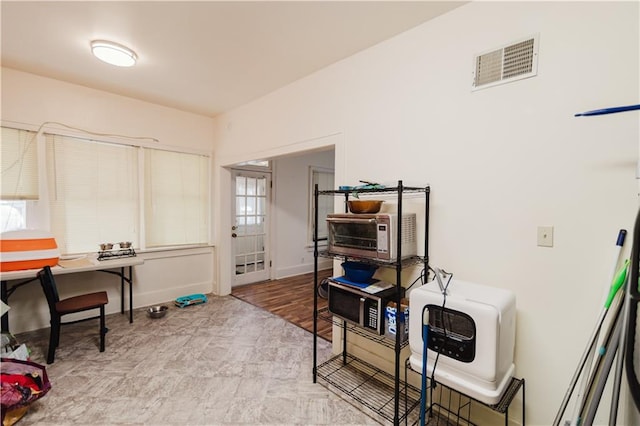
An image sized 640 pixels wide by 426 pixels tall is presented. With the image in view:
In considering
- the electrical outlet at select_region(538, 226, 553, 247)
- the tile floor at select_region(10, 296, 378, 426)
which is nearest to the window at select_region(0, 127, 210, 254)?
the tile floor at select_region(10, 296, 378, 426)

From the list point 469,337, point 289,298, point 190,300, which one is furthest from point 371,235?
point 190,300

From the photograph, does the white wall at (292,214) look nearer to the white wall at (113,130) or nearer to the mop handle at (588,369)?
the white wall at (113,130)

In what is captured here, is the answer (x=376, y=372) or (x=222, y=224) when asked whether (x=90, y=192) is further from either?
(x=376, y=372)

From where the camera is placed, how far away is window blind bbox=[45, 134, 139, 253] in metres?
3.21

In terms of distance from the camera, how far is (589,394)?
4.36 feet

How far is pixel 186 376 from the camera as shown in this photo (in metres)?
2.34

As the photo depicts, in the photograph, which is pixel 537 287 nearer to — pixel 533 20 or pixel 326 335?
pixel 533 20

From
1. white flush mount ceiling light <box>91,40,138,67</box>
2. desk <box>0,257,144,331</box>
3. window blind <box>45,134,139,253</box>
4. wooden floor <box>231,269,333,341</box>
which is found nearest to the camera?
white flush mount ceiling light <box>91,40,138,67</box>

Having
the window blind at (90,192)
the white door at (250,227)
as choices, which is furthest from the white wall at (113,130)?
the white door at (250,227)

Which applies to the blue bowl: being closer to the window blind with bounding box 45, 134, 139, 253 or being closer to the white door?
the white door

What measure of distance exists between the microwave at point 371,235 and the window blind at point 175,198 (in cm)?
287

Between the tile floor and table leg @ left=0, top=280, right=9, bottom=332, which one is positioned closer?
the tile floor

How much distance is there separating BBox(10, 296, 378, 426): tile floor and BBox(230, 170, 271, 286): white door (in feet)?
5.05

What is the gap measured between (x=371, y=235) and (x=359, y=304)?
1.62 ft
